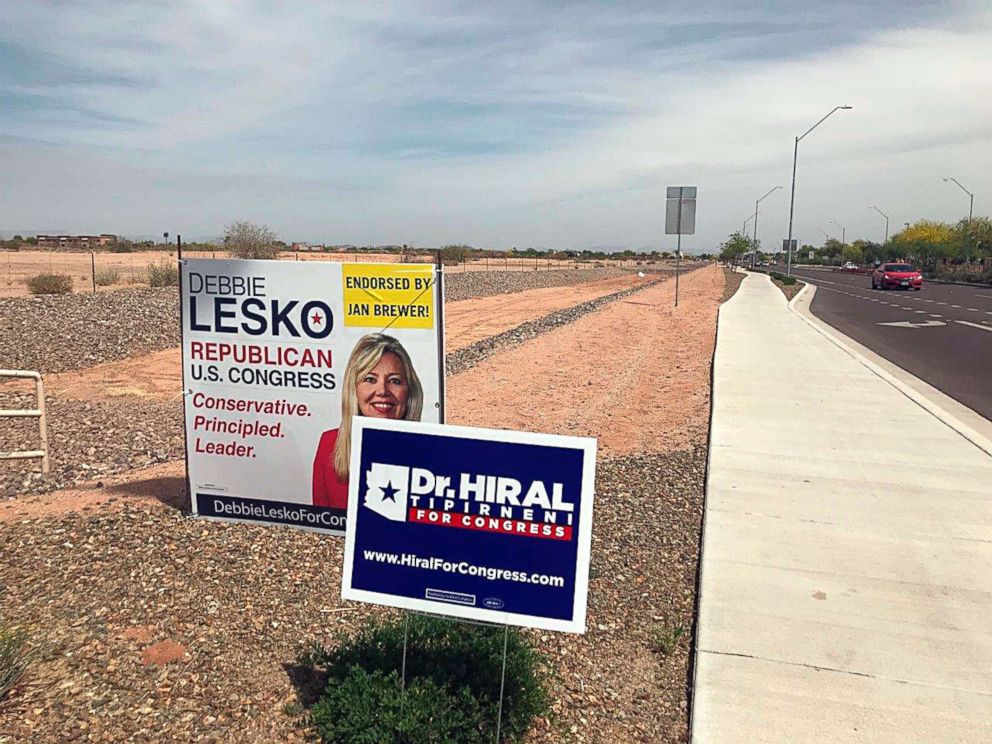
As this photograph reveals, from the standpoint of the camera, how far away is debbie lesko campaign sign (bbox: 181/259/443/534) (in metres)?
5.35

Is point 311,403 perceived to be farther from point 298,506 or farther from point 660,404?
point 660,404

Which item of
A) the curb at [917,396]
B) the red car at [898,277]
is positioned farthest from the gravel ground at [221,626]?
the red car at [898,277]

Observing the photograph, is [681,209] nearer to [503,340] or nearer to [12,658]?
[503,340]

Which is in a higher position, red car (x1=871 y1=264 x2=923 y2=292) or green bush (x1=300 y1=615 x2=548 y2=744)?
red car (x1=871 y1=264 x2=923 y2=292)

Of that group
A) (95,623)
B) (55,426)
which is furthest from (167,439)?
(95,623)

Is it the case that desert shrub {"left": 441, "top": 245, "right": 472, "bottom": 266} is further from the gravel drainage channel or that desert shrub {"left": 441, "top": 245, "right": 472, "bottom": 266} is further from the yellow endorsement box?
the yellow endorsement box

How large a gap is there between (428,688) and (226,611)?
1.62 metres

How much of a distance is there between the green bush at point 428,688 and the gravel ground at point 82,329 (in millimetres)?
14425

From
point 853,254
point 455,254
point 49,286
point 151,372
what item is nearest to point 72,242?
point 455,254

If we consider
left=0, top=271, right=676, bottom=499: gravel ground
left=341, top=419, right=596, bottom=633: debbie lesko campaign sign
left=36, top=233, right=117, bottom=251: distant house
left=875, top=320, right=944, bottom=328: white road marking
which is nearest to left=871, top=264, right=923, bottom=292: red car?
left=875, top=320, right=944, bottom=328: white road marking

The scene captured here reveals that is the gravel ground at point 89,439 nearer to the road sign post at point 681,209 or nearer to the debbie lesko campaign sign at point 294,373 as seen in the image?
the debbie lesko campaign sign at point 294,373

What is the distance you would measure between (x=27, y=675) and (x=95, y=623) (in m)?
0.55

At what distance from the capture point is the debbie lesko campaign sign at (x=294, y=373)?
211 inches

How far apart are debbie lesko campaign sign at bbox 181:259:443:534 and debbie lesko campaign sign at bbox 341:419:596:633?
178 centimetres
